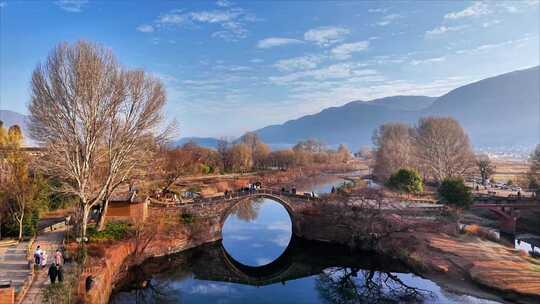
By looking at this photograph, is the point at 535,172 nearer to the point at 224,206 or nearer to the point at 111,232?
the point at 224,206

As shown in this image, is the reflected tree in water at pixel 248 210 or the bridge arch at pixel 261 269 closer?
the bridge arch at pixel 261 269

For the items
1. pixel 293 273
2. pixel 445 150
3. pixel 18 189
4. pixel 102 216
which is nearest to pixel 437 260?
pixel 293 273

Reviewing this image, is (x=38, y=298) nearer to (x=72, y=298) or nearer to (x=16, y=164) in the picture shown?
(x=72, y=298)

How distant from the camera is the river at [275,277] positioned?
24.4 m

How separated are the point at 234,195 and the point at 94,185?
13.3 metres

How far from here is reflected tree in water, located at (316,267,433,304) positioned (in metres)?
24.1

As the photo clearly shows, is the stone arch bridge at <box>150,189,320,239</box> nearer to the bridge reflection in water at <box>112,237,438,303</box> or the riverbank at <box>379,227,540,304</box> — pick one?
the bridge reflection in water at <box>112,237,438,303</box>

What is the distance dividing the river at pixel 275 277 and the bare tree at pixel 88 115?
23.9 feet

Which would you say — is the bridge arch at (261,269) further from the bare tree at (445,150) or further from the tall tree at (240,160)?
the tall tree at (240,160)

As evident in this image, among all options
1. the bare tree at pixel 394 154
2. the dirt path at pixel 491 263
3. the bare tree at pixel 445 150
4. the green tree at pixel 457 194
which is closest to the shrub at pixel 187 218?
the dirt path at pixel 491 263

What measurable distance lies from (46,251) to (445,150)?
56949 millimetres

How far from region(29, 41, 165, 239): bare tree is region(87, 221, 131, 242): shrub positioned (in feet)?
4.66

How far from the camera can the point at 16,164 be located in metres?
27.1

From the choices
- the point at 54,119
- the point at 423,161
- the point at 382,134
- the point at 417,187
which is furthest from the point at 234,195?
the point at 382,134
